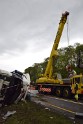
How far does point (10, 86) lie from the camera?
1370cm

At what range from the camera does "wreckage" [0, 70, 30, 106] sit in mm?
13344

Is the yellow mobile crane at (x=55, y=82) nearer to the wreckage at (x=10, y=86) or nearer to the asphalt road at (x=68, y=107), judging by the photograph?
the asphalt road at (x=68, y=107)

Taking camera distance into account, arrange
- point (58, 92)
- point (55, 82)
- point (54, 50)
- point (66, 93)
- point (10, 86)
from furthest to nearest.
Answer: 1. point (54, 50)
2. point (55, 82)
3. point (58, 92)
4. point (66, 93)
5. point (10, 86)

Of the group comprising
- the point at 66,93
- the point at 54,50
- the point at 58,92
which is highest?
the point at 54,50

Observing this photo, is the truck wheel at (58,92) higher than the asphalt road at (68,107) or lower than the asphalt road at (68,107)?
higher

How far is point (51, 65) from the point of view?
1158 inches

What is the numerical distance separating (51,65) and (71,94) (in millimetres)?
5853

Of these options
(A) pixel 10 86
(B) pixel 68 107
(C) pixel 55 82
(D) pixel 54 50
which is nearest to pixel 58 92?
(C) pixel 55 82

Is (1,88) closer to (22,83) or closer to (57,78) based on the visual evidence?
(22,83)

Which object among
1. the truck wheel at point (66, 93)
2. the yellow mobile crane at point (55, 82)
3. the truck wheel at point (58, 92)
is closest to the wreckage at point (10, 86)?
the truck wheel at point (66, 93)

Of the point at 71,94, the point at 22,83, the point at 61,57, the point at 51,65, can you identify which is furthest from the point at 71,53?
the point at 22,83

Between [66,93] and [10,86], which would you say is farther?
[66,93]

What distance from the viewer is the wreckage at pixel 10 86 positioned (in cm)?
1334

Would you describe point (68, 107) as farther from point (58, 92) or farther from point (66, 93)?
point (58, 92)
